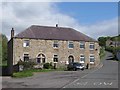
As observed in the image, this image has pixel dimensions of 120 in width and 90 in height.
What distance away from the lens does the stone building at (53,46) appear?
59.3 metres

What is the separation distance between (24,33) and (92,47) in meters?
15.0

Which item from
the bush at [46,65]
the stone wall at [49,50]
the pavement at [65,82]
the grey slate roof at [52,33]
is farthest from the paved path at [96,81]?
the grey slate roof at [52,33]

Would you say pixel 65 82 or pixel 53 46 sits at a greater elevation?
pixel 53 46

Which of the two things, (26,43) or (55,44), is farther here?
(55,44)

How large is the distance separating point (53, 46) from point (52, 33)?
11.0ft

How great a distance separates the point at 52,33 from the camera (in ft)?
209

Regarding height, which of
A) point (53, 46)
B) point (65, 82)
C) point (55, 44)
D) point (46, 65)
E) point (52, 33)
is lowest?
point (65, 82)

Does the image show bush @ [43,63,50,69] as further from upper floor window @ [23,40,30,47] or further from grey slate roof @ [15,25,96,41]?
grey slate roof @ [15,25,96,41]

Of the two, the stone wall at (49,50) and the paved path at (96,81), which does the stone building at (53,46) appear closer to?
the stone wall at (49,50)

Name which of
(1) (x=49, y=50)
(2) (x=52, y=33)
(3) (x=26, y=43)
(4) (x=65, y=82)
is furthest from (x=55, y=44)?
(4) (x=65, y=82)

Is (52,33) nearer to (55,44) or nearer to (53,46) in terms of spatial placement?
(55,44)

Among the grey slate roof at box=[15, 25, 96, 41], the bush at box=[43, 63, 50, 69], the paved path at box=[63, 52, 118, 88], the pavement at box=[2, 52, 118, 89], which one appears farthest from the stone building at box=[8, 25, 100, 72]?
the paved path at box=[63, 52, 118, 88]

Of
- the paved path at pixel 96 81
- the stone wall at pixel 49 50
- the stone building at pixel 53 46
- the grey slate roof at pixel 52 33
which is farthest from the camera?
the grey slate roof at pixel 52 33

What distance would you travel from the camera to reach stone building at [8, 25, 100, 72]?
5931 centimetres
